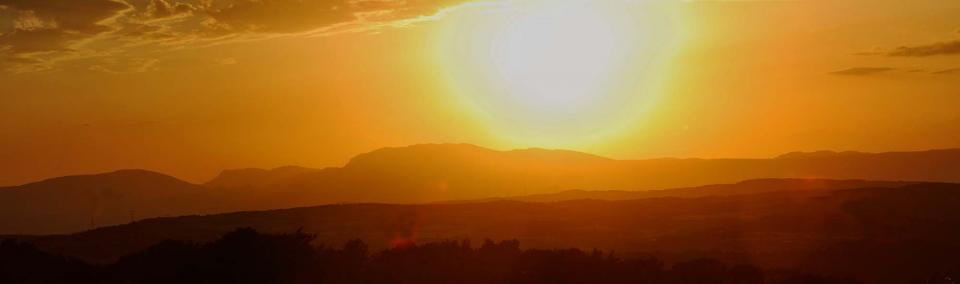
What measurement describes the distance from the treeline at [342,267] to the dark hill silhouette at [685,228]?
24322mm

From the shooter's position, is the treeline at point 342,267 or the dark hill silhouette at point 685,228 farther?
the dark hill silhouette at point 685,228

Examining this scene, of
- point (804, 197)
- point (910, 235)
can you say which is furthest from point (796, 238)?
point (804, 197)

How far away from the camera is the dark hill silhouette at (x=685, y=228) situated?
218ft

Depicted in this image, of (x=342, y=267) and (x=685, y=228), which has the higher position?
(x=342, y=267)

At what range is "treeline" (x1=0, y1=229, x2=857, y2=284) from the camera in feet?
108

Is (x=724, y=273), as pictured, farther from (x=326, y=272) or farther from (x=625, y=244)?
(x=625, y=244)

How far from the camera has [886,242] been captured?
69.3 meters

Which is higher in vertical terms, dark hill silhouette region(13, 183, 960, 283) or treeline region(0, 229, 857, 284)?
treeline region(0, 229, 857, 284)

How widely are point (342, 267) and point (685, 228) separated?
65.8 metres

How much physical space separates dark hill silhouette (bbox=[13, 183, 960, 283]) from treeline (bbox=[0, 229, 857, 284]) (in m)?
24.3

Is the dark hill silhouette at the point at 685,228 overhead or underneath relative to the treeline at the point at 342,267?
underneath

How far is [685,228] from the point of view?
9650 centimetres

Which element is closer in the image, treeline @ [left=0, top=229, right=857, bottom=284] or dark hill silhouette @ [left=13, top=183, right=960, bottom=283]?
treeline @ [left=0, top=229, right=857, bottom=284]

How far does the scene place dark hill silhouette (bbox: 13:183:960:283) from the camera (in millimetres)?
66375
